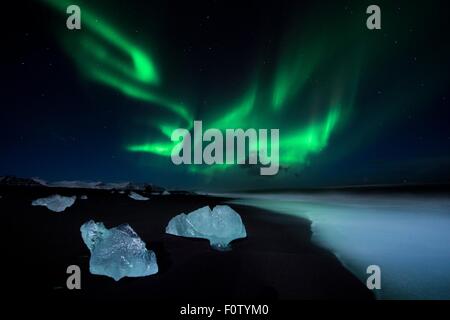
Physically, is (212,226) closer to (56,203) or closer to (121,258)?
(121,258)

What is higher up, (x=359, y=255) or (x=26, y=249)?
(x=26, y=249)

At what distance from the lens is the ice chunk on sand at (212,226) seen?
452 cm

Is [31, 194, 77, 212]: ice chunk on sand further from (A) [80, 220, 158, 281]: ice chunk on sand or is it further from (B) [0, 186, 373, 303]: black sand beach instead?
(A) [80, 220, 158, 281]: ice chunk on sand

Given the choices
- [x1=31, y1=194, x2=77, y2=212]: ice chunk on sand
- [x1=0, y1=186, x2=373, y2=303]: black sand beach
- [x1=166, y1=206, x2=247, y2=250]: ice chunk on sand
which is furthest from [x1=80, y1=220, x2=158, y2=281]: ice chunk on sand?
[x1=31, y1=194, x2=77, y2=212]: ice chunk on sand

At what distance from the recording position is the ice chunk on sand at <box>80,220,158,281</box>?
2.95 meters

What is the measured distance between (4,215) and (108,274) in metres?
5.86

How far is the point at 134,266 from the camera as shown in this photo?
9.77 ft

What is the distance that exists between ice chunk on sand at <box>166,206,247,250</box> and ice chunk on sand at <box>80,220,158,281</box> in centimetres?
152

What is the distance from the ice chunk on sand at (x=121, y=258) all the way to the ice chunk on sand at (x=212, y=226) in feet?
4.98

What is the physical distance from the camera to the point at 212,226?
15.1 feet

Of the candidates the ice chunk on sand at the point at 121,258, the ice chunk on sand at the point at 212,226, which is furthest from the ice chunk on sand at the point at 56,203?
the ice chunk on sand at the point at 121,258
